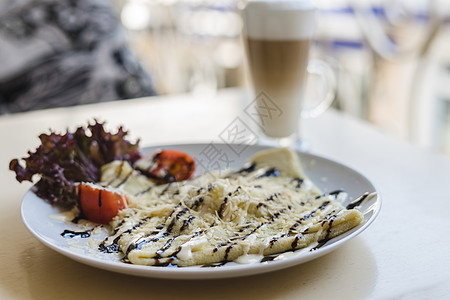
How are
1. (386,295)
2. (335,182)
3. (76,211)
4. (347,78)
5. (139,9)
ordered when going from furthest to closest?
(139,9)
(347,78)
(335,182)
(76,211)
(386,295)

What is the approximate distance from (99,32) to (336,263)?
6.70 ft

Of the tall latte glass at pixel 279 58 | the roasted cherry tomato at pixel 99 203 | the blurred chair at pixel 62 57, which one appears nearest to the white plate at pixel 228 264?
the roasted cherry tomato at pixel 99 203

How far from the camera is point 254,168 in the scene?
43.7 inches

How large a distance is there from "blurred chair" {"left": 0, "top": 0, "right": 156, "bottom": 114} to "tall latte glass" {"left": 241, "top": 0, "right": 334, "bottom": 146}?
3.93 ft

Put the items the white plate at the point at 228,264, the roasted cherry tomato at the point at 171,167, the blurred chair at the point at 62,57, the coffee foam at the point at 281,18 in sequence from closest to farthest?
the white plate at the point at 228,264 < the roasted cherry tomato at the point at 171,167 < the coffee foam at the point at 281,18 < the blurred chair at the point at 62,57

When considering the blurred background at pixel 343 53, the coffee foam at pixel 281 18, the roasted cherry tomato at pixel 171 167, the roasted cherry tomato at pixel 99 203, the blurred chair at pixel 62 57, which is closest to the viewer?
the roasted cherry tomato at pixel 99 203

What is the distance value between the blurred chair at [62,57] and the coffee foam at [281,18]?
127 centimetres

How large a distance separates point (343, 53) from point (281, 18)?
248 cm

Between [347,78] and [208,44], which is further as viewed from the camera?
[208,44]

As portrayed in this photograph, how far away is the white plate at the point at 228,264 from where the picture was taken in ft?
2.17

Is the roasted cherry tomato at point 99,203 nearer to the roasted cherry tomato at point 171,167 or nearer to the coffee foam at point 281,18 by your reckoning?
the roasted cherry tomato at point 171,167

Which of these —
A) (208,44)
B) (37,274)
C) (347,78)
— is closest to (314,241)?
(37,274)

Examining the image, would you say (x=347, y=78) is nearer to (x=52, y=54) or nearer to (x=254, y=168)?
(x=52, y=54)

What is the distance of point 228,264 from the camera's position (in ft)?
2.39
